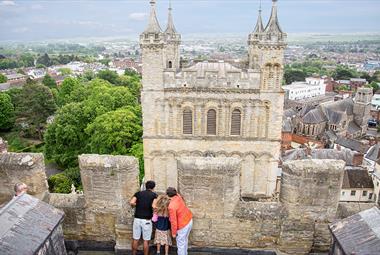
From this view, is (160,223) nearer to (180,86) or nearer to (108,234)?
(108,234)

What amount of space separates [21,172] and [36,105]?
41.1 meters

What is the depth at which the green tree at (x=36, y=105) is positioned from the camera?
45000 millimetres

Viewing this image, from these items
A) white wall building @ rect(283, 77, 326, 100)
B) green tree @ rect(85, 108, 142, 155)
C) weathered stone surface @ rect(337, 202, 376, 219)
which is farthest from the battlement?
white wall building @ rect(283, 77, 326, 100)

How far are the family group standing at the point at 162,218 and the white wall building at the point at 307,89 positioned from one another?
262ft

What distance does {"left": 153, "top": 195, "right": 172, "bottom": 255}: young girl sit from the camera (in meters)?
6.75

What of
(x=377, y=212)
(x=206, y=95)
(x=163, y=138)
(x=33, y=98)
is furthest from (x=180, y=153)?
(x=33, y=98)

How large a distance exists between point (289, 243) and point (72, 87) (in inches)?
2102

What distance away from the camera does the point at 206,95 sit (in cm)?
2086

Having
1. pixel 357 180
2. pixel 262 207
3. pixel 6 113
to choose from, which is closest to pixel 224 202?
pixel 262 207

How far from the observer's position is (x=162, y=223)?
269 inches

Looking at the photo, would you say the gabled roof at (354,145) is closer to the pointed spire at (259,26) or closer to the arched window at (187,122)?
the pointed spire at (259,26)

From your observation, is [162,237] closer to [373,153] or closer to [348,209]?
[348,209]

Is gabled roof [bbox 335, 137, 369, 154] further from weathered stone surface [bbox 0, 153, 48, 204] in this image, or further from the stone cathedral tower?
weathered stone surface [bbox 0, 153, 48, 204]

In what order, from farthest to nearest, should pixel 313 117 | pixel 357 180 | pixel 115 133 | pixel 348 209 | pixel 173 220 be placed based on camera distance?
pixel 313 117, pixel 357 180, pixel 115 133, pixel 348 209, pixel 173 220
